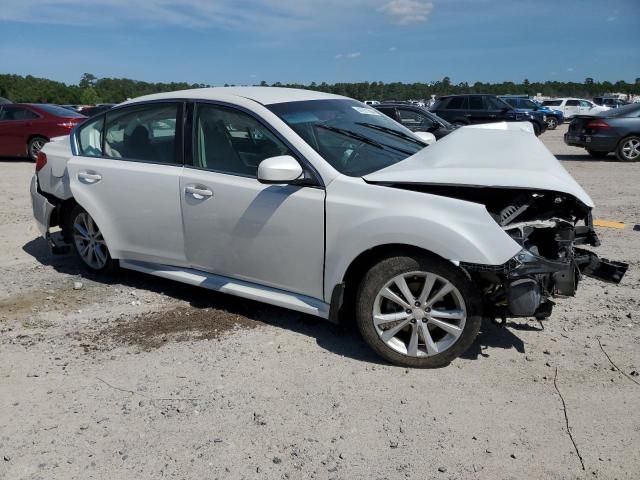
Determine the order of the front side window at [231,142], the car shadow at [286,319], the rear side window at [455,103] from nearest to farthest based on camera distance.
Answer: the car shadow at [286,319]
the front side window at [231,142]
the rear side window at [455,103]

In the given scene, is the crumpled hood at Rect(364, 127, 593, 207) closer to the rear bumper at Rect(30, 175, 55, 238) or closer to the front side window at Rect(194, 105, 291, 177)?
the front side window at Rect(194, 105, 291, 177)

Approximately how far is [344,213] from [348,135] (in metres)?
0.86

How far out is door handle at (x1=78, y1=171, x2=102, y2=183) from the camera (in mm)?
5000

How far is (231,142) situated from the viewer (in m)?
4.39

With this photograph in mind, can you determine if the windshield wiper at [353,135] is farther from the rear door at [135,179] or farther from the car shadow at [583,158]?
the car shadow at [583,158]

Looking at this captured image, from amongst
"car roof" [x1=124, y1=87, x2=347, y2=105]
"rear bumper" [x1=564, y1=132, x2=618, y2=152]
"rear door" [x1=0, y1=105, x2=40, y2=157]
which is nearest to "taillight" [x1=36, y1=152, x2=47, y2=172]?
"car roof" [x1=124, y1=87, x2=347, y2=105]

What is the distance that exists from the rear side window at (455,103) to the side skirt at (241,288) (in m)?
18.4

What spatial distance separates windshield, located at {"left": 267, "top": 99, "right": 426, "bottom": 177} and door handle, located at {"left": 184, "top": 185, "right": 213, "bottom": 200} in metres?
0.76

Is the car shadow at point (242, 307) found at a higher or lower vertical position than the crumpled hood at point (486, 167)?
lower

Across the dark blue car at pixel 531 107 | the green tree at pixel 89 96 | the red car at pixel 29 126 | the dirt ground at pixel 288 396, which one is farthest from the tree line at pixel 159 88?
the dirt ground at pixel 288 396

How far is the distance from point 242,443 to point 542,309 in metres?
1.94

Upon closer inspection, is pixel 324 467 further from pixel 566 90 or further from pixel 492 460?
pixel 566 90

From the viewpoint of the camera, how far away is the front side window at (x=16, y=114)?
15.3 meters

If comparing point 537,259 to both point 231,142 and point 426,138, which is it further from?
point 231,142
